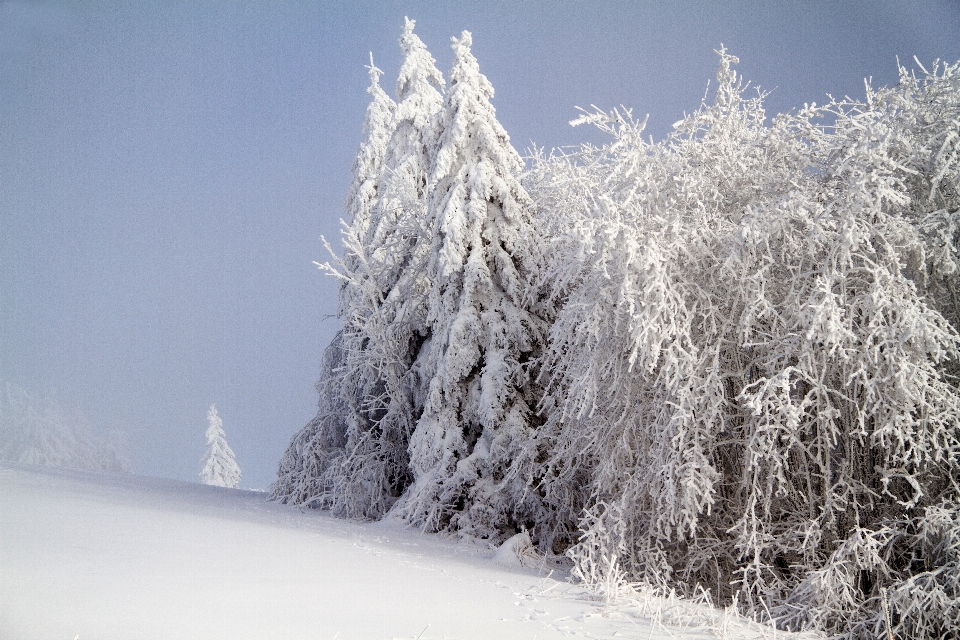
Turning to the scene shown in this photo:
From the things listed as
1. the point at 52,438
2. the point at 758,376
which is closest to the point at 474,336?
the point at 758,376

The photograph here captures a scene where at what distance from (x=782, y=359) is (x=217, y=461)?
34.5m

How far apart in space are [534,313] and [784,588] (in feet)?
21.6

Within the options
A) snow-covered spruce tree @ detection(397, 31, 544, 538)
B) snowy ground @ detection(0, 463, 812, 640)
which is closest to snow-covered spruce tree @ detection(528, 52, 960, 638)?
snowy ground @ detection(0, 463, 812, 640)

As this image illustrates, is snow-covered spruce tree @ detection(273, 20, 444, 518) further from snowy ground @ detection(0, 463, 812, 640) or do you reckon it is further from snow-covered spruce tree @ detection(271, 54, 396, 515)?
snowy ground @ detection(0, 463, 812, 640)

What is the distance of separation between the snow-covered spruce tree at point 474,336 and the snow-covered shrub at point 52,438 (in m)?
14.9

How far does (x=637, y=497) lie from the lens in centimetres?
859

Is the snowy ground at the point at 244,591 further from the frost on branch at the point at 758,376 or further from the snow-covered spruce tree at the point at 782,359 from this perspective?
the snow-covered spruce tree at the point at 782,359

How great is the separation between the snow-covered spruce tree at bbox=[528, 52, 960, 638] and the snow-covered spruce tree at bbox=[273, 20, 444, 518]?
584 centimetres

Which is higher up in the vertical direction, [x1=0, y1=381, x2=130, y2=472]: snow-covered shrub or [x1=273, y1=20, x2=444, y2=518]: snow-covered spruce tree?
[x1=273, y1=20, x2=444, y2=518]: snow-covered spruce tree

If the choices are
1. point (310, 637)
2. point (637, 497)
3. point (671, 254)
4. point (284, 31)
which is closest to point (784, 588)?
point (637, 497)

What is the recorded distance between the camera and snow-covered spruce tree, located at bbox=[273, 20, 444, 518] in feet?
48.8

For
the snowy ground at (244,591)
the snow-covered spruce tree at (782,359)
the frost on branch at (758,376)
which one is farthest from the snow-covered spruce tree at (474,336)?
the snowy ground at (244,591)

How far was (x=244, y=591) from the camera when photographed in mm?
5012

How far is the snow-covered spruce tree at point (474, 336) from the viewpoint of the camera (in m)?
12.1
